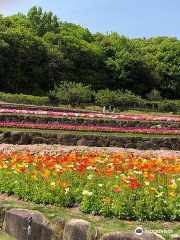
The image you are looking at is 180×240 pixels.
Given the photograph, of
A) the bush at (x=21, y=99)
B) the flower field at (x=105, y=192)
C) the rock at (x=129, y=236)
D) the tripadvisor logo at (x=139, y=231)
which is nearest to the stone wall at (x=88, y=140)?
the flower field at (x=105, y=192)

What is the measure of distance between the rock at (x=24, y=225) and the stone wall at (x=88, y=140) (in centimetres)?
847

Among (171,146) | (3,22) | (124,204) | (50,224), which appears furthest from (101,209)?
(3,22)

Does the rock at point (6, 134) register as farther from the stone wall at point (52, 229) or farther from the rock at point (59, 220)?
the rock at point (59, 220)

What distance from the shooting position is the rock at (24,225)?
151 inches

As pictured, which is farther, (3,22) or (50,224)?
(3,22)

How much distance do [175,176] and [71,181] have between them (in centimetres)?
201

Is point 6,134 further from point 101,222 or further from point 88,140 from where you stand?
point 101,222

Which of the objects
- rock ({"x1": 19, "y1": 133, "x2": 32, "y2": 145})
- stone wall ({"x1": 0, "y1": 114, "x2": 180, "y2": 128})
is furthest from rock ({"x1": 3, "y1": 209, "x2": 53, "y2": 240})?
stone wall ({"x1": 0, "y1": 114, "x2": 180, "y2": 128})

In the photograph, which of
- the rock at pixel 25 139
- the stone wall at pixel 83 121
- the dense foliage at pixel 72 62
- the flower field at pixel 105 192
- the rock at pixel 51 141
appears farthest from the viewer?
the dense foliage at pixel 72 62

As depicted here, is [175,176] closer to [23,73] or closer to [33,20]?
[23,73]

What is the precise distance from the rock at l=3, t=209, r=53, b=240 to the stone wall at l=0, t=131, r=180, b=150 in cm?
847

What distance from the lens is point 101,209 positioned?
13.8 ft

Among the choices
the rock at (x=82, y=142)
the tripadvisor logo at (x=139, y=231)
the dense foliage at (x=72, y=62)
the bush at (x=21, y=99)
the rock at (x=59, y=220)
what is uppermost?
the dense foliage at (x=72, y=62)

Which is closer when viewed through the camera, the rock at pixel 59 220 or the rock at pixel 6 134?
the rock at pixel 59 220
